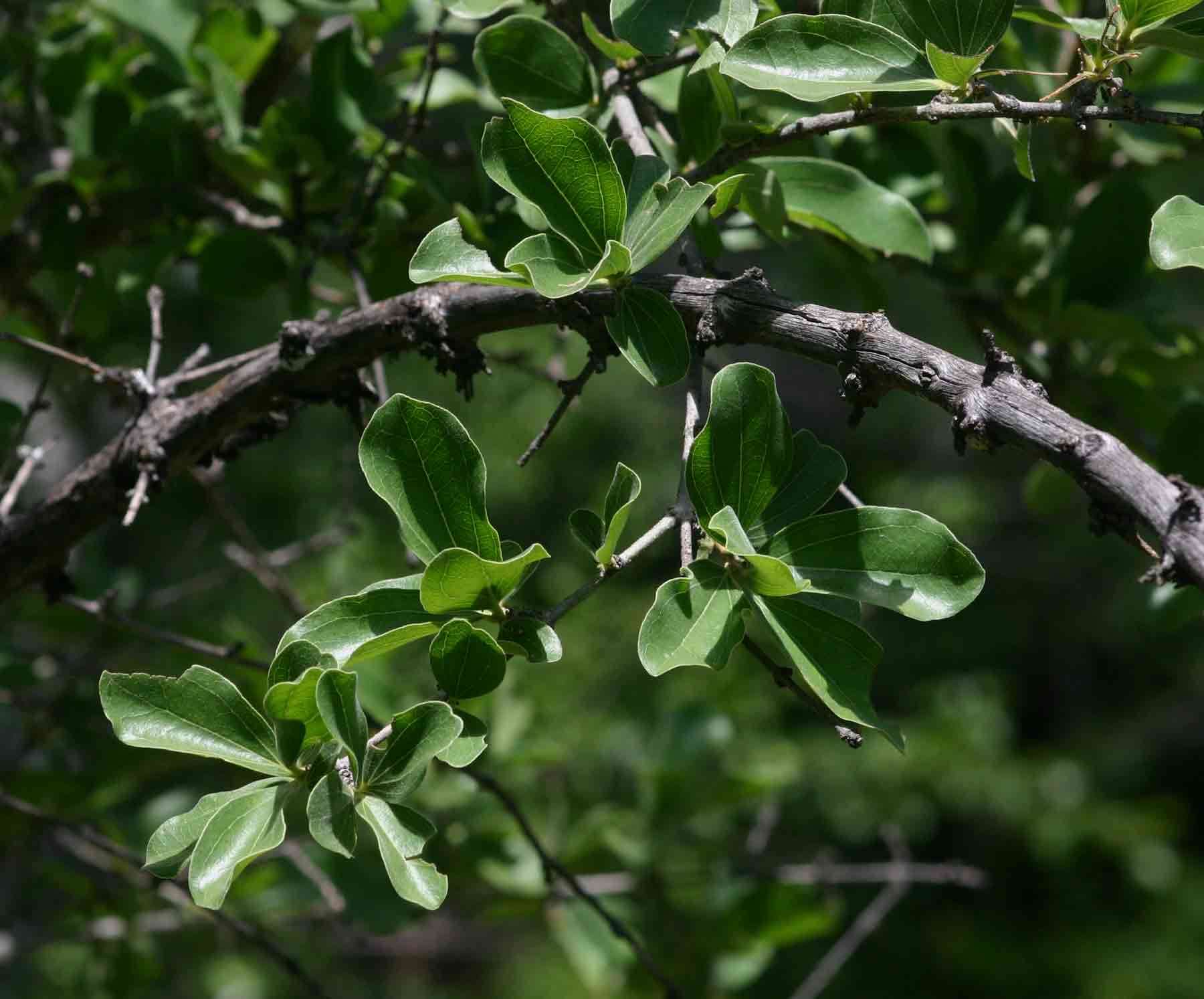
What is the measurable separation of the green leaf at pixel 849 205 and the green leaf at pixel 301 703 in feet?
1.82

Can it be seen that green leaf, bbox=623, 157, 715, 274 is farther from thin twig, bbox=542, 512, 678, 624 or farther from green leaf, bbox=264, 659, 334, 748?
green leaf, bbox=264, 659, 334, 748

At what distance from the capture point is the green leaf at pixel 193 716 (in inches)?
26.7

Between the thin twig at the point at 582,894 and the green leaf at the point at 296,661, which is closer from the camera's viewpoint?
the green leaf at the point at 296,661

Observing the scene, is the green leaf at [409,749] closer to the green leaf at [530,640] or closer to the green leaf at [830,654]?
the green leaf at [530,640]

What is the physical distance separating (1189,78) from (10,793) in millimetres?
1624

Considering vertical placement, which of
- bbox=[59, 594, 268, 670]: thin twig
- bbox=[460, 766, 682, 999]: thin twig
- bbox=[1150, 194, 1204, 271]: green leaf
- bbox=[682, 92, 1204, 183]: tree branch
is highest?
bbox=[682, 92, 1204, 183]: tree branch

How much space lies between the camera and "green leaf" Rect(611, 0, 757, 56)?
795 millimetres

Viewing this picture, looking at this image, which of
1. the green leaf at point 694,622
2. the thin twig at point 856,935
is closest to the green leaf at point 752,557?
the green leaf at point 694,622

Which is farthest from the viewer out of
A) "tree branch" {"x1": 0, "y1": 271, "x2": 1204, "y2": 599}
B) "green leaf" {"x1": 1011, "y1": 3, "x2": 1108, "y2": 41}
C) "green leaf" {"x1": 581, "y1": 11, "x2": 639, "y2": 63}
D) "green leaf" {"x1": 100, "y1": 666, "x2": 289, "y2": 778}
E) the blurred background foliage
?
the blurred background foliage

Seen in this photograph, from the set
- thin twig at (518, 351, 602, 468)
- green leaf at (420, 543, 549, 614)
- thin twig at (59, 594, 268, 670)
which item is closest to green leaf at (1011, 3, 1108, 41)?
thin twig at (518, 351, 602, 468)

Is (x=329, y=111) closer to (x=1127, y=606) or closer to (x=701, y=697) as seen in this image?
(x=701, y=697)

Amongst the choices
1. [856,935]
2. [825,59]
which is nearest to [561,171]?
[825,59]

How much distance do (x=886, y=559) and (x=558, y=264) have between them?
0.89 feet

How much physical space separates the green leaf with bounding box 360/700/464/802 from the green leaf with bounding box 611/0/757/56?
47 cm
